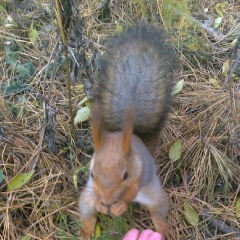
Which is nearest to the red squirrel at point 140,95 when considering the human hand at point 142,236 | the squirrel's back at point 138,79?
the squirrel's back at point 138,79

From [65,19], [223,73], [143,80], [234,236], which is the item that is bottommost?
[234,236]

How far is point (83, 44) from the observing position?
1639 mm

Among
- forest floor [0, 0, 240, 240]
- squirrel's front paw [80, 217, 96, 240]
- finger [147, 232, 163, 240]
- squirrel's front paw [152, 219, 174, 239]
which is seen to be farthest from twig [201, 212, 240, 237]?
squirrel's front paw [80, 217, 96, 240]

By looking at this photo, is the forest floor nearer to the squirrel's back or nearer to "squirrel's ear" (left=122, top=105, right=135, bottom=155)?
the squirrel's back

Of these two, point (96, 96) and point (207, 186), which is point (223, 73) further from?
point (96, 96)

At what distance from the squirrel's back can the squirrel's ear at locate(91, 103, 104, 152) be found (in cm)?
32

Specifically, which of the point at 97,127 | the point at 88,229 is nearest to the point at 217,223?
the point at 88,229

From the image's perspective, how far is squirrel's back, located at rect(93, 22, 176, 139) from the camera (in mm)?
1659

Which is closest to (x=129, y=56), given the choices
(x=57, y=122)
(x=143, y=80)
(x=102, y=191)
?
(x=143, y=80)

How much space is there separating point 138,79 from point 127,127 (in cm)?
46

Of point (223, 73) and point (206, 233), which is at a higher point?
point (223, 73)

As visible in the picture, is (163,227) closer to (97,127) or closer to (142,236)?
(142,236)

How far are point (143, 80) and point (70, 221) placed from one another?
0.62m

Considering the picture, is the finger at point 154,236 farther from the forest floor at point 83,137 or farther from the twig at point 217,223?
the twig at point 217,223
